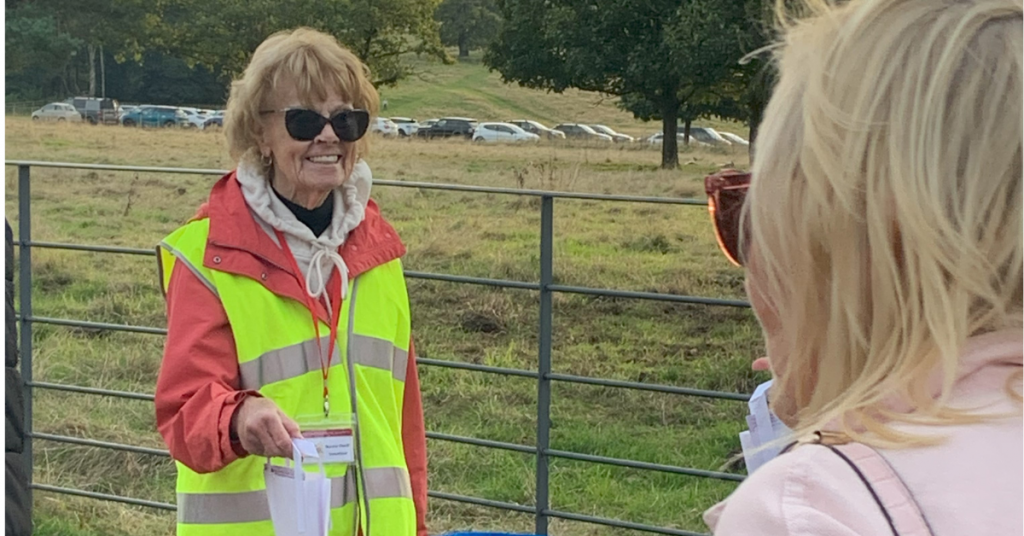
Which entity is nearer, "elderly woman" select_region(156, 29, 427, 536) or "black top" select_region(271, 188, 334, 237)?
"elderly woman" select_region(156, 29, 427, 536)

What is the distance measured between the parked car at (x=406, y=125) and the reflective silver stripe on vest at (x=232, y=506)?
15.4 m

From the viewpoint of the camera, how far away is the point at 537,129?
17766 millimetres

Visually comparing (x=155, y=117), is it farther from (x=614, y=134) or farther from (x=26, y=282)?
(x=26, y=282)

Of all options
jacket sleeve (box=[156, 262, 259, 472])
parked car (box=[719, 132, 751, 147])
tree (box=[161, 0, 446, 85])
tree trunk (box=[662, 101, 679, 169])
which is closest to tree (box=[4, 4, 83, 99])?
tree (box=[161, 0, 446, 85])

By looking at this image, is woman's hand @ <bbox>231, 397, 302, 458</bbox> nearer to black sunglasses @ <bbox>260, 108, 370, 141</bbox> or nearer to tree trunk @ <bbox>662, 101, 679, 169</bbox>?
black sunglasses @ <bbox>260, 108, 370, 141</bbox>

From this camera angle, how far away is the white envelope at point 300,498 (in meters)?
1.99

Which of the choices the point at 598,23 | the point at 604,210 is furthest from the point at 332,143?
the point at 598,23

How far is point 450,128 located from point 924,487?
17668 millimetres

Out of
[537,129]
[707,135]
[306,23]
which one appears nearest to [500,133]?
[537,129]

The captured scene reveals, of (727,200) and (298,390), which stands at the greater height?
(727,200)

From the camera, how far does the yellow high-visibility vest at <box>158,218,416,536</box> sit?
2119mm

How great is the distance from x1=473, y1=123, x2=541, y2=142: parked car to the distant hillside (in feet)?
1.77

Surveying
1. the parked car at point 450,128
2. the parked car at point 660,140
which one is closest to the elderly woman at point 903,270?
the parked car at point 660,140

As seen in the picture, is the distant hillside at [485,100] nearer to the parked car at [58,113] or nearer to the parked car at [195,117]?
the parked car at [195,117]
